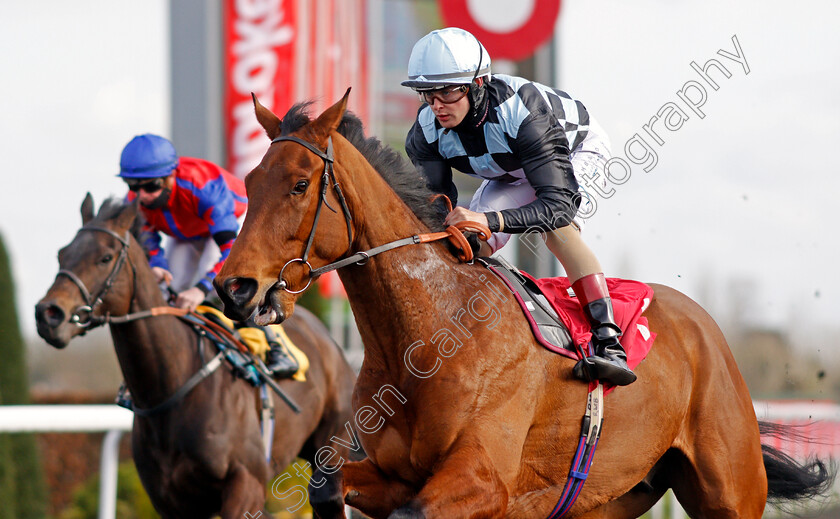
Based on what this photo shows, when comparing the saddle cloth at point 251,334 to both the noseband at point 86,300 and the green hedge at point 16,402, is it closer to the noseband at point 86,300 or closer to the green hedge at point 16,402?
the noseband at point 86,300

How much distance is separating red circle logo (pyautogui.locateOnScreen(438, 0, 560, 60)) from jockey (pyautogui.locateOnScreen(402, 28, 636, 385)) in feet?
23.0

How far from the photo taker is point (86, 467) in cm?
1000

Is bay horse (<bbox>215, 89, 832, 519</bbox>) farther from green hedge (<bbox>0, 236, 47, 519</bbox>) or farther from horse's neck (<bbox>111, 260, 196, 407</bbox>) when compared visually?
green hedge (<bbox>0, 236, 47, 519</bbox>)

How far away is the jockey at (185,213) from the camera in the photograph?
16.4 ft

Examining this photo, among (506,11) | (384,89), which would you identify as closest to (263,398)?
(506,11)

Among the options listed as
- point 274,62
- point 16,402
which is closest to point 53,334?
point 16,402

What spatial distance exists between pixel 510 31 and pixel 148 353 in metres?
6.94

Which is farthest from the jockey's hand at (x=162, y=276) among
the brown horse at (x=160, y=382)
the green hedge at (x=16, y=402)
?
the green hedge at (x=16, y=402)

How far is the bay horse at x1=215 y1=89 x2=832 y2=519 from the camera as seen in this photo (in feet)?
8.64

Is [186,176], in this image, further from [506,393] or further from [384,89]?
[384,89]

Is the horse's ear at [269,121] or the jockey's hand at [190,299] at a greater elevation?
the horse's ear at [269,121]

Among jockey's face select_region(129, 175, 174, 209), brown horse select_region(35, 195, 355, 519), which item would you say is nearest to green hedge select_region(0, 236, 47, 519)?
brown horse select_region(35, 195, 355, 519)

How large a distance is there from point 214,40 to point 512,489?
1112 centimetres

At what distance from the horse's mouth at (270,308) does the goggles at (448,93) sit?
0.94 metres
